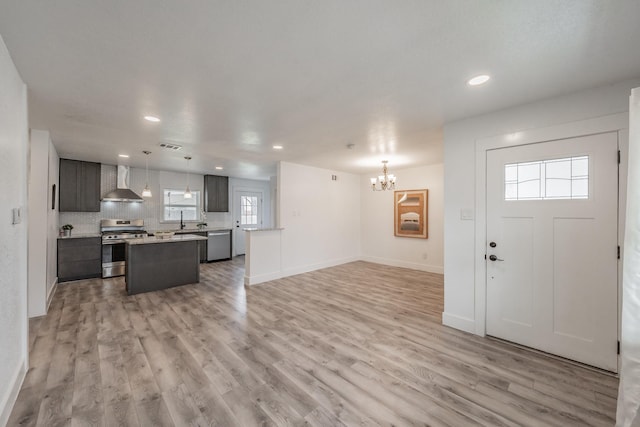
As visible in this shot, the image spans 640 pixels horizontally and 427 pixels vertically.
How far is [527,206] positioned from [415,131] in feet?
5.07

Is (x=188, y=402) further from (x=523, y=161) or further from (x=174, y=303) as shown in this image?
(x=523, y=161)

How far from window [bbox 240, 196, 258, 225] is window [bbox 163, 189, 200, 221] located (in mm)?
1336

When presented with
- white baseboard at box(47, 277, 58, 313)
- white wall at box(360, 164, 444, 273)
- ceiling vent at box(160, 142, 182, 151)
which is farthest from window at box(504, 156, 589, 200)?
white baseboard at box(47, 277, 58, 313)

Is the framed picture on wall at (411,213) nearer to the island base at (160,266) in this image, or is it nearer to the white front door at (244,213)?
the white front door at (244,213)

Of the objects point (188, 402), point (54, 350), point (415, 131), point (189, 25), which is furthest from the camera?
point (415, 131)

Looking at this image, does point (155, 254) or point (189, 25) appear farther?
point (155, 254)

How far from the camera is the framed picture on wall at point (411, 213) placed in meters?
6.07

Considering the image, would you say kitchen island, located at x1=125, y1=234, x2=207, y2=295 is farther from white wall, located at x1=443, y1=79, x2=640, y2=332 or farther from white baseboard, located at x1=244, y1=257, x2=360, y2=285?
white wall, located at x1=443, y1=79, x2=640, y2=332

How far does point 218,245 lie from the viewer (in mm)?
7305

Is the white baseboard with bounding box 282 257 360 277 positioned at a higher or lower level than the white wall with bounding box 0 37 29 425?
lower

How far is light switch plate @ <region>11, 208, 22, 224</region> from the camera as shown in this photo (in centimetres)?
197

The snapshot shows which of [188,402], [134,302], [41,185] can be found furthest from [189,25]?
[134,302]

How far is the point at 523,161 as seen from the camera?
2695mm

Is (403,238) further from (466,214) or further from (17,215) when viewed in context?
(17,215)
